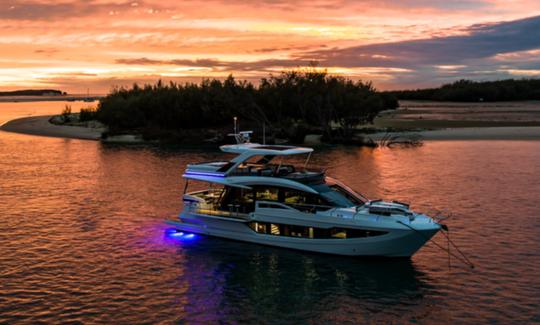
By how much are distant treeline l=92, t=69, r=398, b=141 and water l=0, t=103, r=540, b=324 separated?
148 ft

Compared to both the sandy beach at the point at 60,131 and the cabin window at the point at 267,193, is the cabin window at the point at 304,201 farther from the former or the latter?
the sandy beach at the point at 60,131

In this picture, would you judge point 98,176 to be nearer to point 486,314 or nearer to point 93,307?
point 93,307

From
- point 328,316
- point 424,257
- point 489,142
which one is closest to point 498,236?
point 424,257

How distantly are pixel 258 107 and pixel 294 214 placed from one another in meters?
62.3

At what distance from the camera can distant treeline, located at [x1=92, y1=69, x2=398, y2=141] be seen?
88938 millimetres

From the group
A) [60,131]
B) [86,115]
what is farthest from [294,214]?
[86,115]

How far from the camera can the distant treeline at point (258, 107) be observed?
88.9 metres

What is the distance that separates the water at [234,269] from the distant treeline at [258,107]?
45.1m

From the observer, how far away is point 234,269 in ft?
79.5

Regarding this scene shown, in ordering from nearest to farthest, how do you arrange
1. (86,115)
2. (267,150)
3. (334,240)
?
(334,240)
(267,150)
(86,115)

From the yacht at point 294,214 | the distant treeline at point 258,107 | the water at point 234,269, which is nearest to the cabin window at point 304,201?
the yacht at point 294,214

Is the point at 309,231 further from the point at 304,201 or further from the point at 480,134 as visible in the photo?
the point at 480,134

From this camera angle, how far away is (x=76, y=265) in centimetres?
2477

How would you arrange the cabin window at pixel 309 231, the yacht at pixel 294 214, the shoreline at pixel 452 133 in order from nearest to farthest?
the yacht at pixel 294 214
the cabin window at pixel 309 231
the shoreline at pixel 452 133
